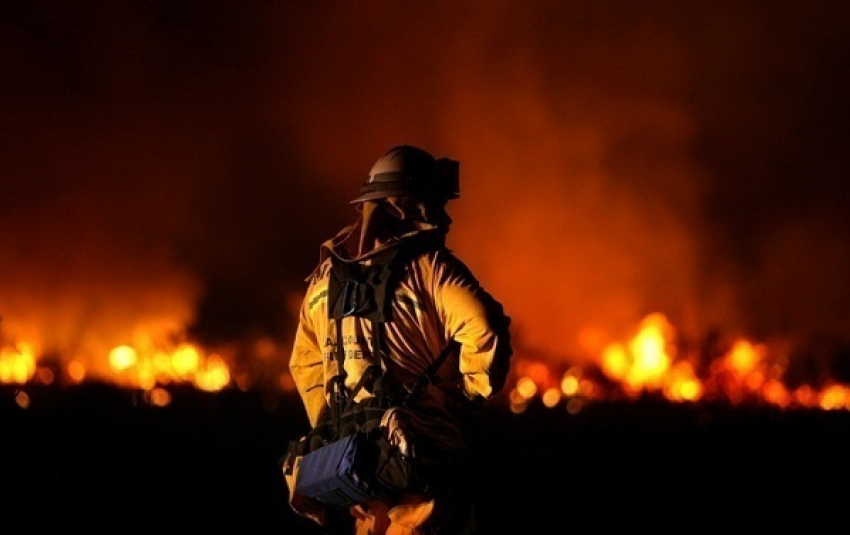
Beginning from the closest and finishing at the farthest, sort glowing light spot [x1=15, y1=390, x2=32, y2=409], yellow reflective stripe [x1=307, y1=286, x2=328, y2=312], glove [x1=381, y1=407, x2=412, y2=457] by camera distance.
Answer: glove [x1=381, y1=407, x2=412, y2=457] → yellow reflective stripe [x1=307, y1=286, x2=328, y2=312] → glowing light spot [x1=15, y1=390, x2=32, y2=409]

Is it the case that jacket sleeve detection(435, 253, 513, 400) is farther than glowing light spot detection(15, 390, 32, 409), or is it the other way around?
glowing light spot detection(15, 390, 32, 409)

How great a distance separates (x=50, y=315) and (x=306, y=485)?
1174 inches

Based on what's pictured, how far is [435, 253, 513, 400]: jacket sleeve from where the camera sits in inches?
171

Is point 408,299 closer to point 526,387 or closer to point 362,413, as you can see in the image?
point 362,413

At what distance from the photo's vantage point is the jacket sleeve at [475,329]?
435 centimetres

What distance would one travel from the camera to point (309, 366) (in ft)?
17.1

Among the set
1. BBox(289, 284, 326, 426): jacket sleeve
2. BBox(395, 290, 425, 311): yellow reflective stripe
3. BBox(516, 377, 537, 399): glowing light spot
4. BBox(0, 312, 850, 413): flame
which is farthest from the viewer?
BBox(516, 377, 537, 399): glowing light spot

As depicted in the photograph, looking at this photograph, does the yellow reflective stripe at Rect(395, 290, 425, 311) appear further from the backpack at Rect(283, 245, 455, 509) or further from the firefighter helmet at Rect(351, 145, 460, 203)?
the firefighter helmet at Rect(351, 145, 460, 203)

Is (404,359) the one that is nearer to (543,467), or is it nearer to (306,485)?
(306,485)

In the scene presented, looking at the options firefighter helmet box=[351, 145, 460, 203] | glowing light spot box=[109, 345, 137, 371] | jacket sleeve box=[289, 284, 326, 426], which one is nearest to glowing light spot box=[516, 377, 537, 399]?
glowing light spot box=[109, 345, 137, 371]

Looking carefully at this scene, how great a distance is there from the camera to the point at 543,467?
14547 mm

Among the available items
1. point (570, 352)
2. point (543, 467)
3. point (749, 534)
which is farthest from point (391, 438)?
point (570, 352)

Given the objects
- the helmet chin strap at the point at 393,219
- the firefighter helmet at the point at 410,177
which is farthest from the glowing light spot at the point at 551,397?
the firefighter helmet at the point at 410,177

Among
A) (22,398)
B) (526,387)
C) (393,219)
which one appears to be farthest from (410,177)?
(526,387)
